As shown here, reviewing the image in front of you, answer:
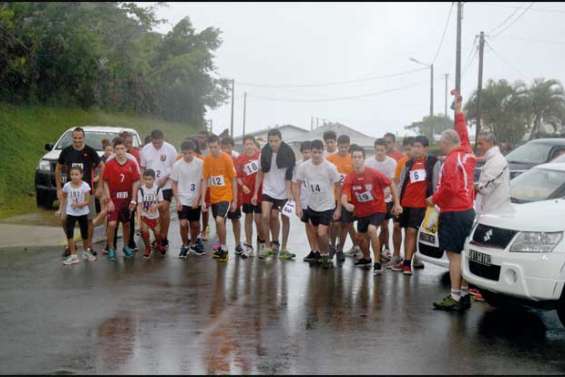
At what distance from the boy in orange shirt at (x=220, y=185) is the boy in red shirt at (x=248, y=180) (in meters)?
0.55

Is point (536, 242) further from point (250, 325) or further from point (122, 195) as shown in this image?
point (122, 195)

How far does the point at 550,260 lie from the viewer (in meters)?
7.05

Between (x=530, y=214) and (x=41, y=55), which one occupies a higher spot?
(x=41, y=55)

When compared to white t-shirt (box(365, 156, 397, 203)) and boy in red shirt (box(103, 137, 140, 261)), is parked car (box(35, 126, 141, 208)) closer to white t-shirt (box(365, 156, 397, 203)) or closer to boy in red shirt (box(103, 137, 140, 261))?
boy in red shirt (box(103, 137, 140, 261))

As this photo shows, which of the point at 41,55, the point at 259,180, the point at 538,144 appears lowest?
the point at 259,180

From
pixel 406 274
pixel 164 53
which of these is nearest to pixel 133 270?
pixel 406 274

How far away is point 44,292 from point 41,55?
17734 mm

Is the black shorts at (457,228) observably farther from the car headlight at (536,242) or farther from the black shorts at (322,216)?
the black shorts at (322,216)

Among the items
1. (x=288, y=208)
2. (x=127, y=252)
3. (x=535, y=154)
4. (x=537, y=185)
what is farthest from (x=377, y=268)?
(x=535, y=154)

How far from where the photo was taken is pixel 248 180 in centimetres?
1214

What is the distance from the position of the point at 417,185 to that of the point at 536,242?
3374mm

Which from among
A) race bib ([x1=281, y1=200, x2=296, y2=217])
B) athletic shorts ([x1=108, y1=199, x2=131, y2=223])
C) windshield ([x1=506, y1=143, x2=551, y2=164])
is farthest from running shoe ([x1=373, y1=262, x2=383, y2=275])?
windshield ([x1=506, y1=143, x2=551, y2=164])

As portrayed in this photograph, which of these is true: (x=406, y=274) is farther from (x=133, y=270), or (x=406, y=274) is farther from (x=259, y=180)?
(x=133, y=270)

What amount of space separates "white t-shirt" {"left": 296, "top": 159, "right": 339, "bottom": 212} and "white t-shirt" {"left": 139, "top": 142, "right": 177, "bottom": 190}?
2513 mm
